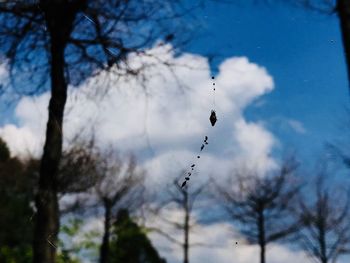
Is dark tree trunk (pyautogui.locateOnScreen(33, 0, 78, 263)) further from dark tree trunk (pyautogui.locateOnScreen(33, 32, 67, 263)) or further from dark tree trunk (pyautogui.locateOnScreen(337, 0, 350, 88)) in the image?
dark tree trunk (pyautogui.locateOnScreen(337, 0, 350, 88))

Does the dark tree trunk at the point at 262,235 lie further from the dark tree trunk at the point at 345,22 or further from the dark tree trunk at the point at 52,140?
the dark tree trunk at the point at 345,22

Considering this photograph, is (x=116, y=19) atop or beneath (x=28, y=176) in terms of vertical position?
beneath

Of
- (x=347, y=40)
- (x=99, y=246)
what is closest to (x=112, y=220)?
(x=99, y=246)

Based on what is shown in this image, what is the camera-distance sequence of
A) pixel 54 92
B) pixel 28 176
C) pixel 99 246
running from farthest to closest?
pixel 99 246 < pixel 28 176 < pixel 54 92

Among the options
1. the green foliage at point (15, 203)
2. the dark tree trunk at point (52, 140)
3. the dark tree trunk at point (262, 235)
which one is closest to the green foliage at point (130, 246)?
the green foliage at point (15, 203)

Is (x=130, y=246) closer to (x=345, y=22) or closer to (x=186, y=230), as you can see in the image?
(x=186, y=230)

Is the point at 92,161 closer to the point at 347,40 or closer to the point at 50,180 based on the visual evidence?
the point at 50,180
